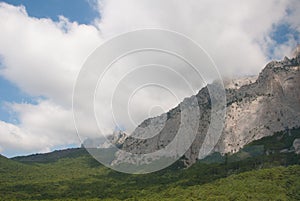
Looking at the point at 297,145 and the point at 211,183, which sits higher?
the point at 297,145

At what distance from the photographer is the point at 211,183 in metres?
143

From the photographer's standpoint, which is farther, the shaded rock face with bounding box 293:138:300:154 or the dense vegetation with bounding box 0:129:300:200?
the shaded rock face with bounding box 293:138:300:154

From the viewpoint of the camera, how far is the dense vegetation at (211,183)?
12125 centimetres

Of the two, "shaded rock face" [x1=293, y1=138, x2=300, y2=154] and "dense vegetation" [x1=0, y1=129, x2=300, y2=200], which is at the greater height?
"shaded rock face" [x1=293, y1=138, x2=300, y2=154]

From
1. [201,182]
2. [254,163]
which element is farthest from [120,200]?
Answer: [254,163]

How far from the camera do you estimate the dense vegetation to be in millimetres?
121250

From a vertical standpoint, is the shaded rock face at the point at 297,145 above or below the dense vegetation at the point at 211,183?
above

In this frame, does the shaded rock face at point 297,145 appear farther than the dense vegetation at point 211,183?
Yes

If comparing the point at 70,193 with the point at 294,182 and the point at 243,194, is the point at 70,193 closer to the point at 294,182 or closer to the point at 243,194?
the point at 243,194

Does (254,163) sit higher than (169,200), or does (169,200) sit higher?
(254,163)

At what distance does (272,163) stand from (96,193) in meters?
77.7

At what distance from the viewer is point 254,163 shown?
160 m

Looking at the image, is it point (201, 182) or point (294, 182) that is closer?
point (294, 182)

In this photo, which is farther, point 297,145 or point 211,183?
point 297,145
